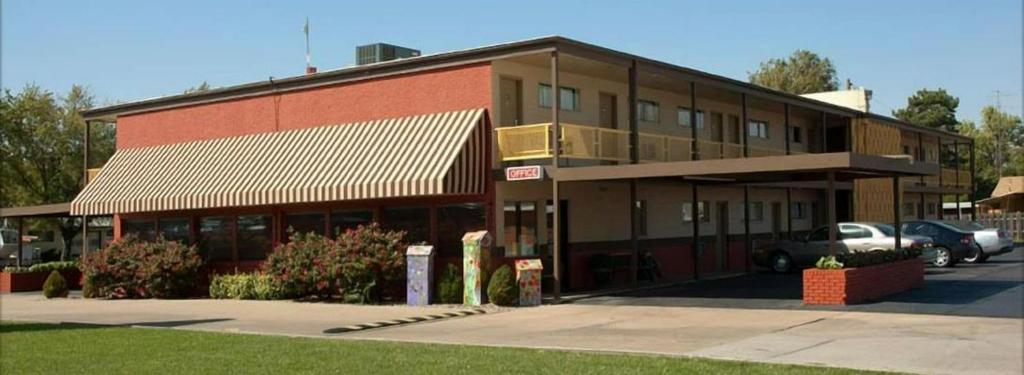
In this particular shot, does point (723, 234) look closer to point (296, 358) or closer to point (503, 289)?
point (503, 289)

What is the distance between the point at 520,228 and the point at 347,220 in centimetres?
465

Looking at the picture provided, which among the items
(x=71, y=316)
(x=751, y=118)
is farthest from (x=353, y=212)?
(x=751, y=118)

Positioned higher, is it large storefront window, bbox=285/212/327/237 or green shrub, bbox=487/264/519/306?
large storefront window, bbox=285/212/327/237

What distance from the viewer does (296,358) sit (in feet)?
39.8

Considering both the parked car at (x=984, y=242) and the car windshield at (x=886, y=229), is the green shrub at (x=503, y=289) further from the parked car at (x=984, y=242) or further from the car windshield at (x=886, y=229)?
the parked car at (x=984, y=242)

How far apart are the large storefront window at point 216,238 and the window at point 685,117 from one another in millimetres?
13677

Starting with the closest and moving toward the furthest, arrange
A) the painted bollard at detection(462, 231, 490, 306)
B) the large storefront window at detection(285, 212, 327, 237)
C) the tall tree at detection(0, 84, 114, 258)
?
1. the painted bollard at detection(462, 231, 490, 306)
2. the large storefront window at detection(285, 212, 327, 237)
3. the tall tree at detection(0, 84, 114, 258)

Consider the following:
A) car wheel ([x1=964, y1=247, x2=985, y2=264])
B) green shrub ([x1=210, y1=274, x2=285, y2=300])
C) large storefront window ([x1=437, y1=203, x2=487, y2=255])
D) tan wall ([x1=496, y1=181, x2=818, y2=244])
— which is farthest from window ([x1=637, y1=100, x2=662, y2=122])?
green shrub ([x1=210, y1=274, x2=285, y2=300])

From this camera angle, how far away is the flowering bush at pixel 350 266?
73.1 ft

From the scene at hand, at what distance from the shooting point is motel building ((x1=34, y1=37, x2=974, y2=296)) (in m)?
21.7

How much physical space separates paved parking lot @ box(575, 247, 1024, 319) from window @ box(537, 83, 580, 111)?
204 inches

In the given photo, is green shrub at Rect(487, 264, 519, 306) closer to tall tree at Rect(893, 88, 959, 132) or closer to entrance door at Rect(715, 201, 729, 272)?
entrance door at Rect(715, 201, 729, 272)

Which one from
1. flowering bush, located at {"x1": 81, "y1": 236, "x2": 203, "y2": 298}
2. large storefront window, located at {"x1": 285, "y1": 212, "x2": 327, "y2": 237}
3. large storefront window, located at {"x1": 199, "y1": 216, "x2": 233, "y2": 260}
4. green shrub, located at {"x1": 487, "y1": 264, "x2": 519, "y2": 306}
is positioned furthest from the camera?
large storefront window, located at {"x1": 199, "y1": 216, "x2": 233, "y2": 260}

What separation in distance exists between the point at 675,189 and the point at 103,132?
33.9 m
